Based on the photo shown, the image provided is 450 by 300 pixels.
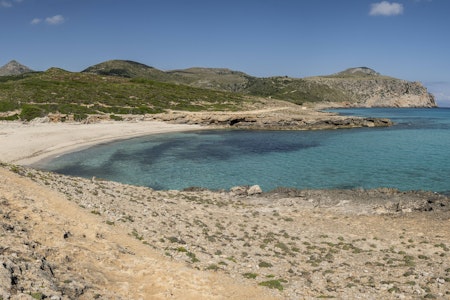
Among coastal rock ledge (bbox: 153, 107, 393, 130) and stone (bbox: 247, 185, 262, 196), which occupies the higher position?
coastal rock ledge (bbox: 153, 107, 393, 130)

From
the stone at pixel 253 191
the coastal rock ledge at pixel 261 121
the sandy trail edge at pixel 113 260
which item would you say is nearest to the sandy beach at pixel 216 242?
the sandy trail edge at pixel 113 260

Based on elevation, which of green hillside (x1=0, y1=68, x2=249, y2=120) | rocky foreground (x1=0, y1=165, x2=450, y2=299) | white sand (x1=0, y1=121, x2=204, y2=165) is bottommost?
rocky foreground (x1=0, y1=165, x2=450, y2=299)

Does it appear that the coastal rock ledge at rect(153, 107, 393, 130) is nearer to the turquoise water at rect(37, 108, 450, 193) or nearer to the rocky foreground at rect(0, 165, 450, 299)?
the turquoise water at rect(37, 108, 450, 193)

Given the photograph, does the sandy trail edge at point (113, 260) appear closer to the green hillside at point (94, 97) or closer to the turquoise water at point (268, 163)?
the turquoise water at point (268, 163)

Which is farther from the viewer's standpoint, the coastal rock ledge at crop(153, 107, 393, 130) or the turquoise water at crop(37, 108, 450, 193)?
the coastal rock ledge at crop(153, 107, 393, 130)

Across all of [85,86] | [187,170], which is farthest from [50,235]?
[85,86]

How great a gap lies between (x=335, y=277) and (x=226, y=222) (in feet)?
28.8

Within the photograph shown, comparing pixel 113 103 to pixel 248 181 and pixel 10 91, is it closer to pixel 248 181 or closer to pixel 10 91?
pixel 10 91

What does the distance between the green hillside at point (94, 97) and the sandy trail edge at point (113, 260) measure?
65.0 m

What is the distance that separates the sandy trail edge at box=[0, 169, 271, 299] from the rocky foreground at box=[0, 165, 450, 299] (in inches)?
2.8

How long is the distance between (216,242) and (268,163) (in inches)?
1188

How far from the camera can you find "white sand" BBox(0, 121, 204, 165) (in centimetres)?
4703

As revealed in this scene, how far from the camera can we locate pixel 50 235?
1459 cm

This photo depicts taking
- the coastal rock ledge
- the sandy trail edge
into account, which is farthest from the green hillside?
the sandy trail edge
